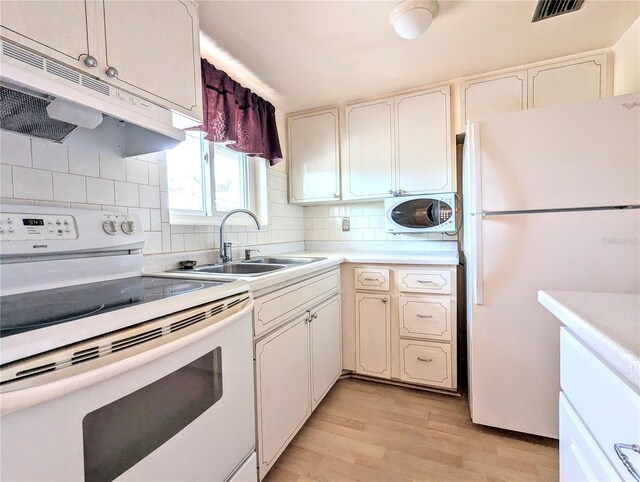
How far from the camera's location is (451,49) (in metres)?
1.75

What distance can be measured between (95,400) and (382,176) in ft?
7.05

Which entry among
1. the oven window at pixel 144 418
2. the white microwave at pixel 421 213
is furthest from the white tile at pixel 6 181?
the white microwave at pixel 421 213

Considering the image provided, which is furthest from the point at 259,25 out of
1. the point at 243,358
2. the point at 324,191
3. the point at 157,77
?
the point at 243,358

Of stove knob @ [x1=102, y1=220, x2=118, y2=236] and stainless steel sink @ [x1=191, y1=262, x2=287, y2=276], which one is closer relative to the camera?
stove knob @ [x1=102, y1=220, x2=118, y2=236]

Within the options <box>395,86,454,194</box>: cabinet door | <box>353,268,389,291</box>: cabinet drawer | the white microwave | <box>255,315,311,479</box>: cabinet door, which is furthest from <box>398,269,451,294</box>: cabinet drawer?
<box>255,315,311,479</box>: cabinet door

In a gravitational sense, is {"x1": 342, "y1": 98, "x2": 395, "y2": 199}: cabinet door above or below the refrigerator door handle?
above

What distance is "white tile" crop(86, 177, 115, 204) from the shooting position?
1173 mm

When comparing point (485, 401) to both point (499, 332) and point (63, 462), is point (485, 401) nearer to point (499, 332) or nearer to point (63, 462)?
point (499, 332)

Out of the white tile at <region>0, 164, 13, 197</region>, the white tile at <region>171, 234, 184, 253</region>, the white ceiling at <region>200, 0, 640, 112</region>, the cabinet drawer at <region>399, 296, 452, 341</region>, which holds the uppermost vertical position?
the white ceiling at <region>200, 0, 640, 112</region>

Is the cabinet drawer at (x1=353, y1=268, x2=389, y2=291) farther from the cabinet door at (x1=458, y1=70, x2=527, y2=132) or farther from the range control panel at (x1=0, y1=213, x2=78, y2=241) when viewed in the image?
the range control panel at (x1=0, y1=213, x2=78, y2=241)

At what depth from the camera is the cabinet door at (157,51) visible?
96 centimetres

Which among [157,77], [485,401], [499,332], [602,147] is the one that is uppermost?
[157,77]

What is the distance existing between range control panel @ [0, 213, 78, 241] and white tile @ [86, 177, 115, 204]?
170 millimetres

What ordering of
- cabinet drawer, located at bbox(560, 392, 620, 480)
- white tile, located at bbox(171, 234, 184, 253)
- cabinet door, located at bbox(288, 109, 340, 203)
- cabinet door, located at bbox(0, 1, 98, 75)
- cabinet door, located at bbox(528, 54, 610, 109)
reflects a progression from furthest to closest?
cabinet door, located at bbox(288, 109, 340, 203), cabinet door, located at bbox(528, 54, 610, 109), white tile, located at bbox(171, 234, 184, 253), cabinet door, located at bbox(0, 1, 98, 75), cabinet drawer, located at bbox(560, 392, 620, 480)
